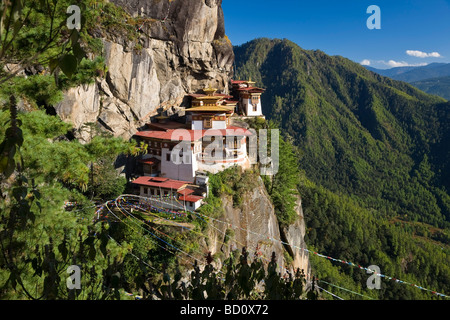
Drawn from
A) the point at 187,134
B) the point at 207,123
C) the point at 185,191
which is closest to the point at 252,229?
the point at 185,191

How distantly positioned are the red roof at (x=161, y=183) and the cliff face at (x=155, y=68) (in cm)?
511

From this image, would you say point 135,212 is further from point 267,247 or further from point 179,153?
point 267,247

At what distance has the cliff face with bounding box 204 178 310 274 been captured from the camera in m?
21.0

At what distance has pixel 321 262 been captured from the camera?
46.9 meters

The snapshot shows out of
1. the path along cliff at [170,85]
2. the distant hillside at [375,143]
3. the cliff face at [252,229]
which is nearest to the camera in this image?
the cliff face at [252,229]

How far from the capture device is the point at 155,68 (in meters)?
29.2

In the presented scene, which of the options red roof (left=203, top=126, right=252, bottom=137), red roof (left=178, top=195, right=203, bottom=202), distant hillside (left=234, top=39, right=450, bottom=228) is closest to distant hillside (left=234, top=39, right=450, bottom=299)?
distant hillside (left=234, top=39, right=450, bottom=228)

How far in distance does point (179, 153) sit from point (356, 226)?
53.1 m

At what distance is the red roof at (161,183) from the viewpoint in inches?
833

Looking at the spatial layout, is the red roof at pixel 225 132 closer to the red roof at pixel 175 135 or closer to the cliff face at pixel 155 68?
the red roof at pixel 175 135

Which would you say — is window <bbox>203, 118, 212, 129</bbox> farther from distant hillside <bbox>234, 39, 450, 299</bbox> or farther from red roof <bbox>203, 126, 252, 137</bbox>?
distant hillside <bbox>234, 39, 450, 299</bbox>

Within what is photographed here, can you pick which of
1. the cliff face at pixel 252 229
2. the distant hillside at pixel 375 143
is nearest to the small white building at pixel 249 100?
the cliff face at pixel 252 229

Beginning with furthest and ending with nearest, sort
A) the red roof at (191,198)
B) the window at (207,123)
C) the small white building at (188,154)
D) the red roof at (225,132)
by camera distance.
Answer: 1. the window at (207,123)
2. the red roof at (225,132)
3. the small white building at (188,154)
4. the red roof at (191,198)
